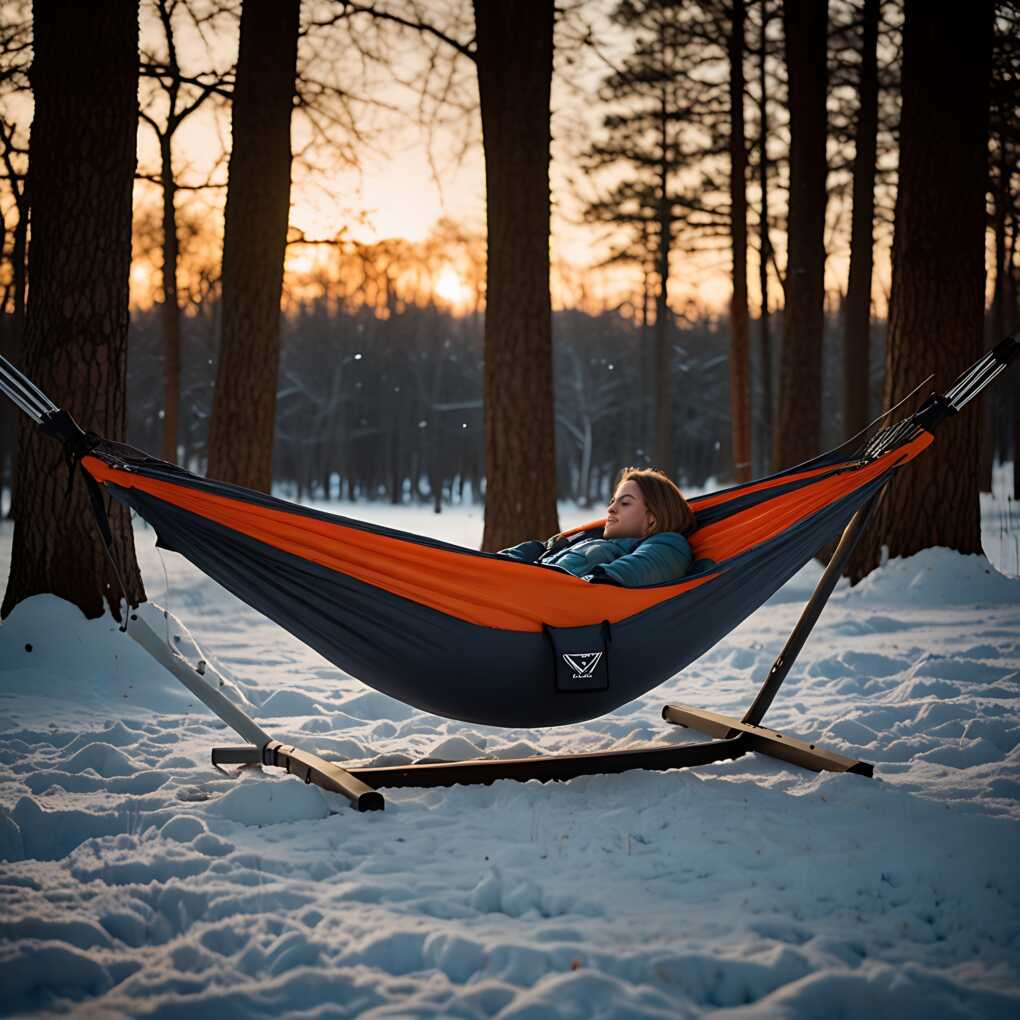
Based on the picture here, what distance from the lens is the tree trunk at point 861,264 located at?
879 centimetres

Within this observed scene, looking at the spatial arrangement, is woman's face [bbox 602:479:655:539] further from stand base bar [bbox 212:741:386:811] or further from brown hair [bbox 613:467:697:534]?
stand base bar [bbox 212:741:386:811]

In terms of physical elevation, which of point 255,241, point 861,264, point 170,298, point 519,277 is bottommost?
point 519,277

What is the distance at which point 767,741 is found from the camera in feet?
9.85

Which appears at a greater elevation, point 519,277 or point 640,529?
point 519,277

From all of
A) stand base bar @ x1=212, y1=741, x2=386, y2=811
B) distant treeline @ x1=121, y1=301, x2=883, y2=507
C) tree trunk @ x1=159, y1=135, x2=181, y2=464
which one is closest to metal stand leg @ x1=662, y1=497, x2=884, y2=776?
stand base bar @ x1=212, y1=741, x2=386, y2=811

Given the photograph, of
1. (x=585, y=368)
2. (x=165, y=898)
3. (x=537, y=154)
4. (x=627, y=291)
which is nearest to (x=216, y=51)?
(x=537, y=154)

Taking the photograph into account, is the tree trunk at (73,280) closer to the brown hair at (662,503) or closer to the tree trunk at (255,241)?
the brown hair at (662,503)

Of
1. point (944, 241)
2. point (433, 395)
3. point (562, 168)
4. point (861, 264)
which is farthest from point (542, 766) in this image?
point (433, 395)

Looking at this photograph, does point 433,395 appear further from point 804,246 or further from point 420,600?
point 420,600

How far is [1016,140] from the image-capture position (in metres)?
8.99

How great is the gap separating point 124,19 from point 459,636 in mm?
3074

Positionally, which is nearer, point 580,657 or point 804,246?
point 580,657

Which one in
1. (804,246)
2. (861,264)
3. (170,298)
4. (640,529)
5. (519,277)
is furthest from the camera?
(170,298)

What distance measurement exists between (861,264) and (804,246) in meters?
1.23
